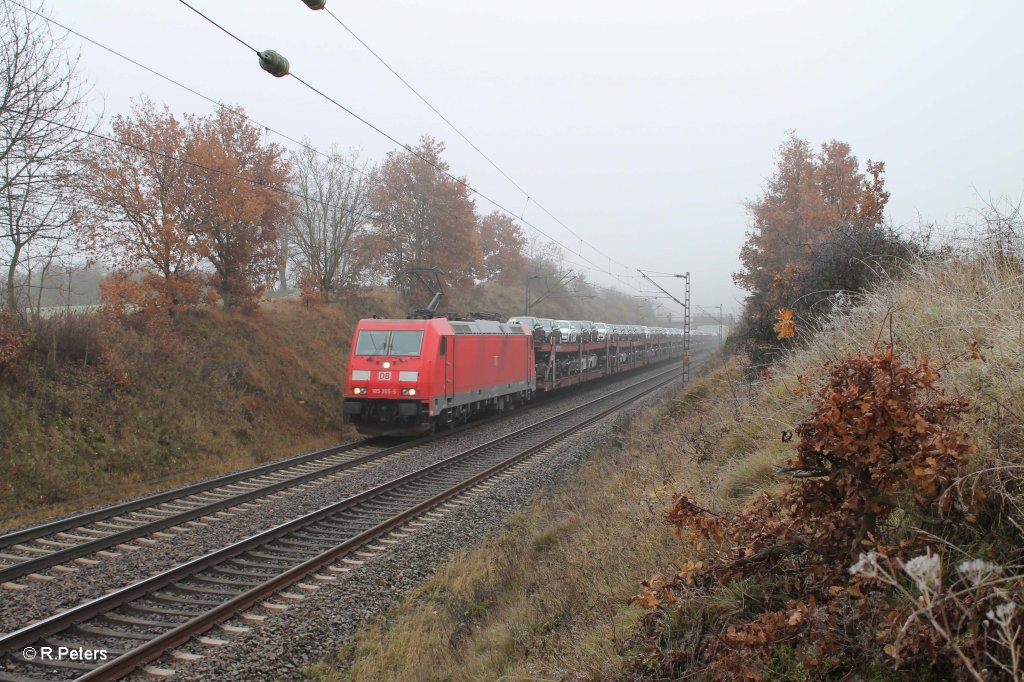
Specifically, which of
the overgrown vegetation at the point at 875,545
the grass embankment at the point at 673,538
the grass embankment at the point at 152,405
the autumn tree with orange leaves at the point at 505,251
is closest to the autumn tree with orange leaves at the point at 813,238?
the grass embankment at the point at 673,538

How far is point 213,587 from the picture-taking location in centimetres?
679

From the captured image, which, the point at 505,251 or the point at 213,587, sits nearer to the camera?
the point at 213,587

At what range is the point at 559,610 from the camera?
5066 millimetres

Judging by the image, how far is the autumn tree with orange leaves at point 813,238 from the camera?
425 inches

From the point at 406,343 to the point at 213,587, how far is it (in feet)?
32.8

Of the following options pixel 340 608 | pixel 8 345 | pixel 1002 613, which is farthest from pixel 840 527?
pixel 8 345

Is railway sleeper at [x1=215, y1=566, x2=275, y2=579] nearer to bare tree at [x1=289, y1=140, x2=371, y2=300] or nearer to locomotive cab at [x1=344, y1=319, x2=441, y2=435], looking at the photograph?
locomotive cab at [x1=344, y1=319, x2=441, y2=435]

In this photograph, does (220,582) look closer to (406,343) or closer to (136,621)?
(136,621)

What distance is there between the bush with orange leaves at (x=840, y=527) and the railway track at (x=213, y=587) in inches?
166

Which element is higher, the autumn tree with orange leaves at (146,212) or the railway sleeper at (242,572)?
the autumn tree with orange leaves at (146,212)

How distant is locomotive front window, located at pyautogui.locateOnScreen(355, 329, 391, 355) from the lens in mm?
16658

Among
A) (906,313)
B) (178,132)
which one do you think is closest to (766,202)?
(178,132)

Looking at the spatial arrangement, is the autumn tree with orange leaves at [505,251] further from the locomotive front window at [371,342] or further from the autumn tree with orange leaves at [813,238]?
the locomotive front window at [371,342]

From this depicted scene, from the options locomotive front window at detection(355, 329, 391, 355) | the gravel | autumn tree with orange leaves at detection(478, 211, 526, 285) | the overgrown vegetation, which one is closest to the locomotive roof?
locomotive front window at detection(355, 329, 391, 355)
